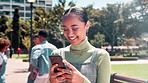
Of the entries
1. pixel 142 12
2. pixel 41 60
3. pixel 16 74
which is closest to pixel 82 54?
pixel 41 60

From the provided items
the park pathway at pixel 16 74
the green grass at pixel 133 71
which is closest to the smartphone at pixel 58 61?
the park pathway at pixel 16 74

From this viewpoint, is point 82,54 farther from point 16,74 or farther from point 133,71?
point 133,71

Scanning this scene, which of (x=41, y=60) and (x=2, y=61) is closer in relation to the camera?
(x=41, y=60)

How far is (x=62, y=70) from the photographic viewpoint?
1.42 meters

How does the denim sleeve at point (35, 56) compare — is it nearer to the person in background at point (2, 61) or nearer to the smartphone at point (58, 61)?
the person in background at point (2, 61)

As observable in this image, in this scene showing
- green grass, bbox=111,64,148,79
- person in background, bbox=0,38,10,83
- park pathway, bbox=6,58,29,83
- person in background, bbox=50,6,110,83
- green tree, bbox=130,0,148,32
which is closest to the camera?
person in background, bbox=50,6,110,83

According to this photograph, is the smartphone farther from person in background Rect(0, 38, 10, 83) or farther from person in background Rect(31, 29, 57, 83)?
person in background Rect(0, 38, 10, 83)

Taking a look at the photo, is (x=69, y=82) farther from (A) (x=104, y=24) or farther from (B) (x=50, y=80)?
(A) (x=104, y=24)

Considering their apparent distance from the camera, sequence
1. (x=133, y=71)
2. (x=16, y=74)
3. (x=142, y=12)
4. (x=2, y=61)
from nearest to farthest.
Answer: (x=2, y=61), (x=16, y=74), (x=133, y=71), (x=142, y=12)

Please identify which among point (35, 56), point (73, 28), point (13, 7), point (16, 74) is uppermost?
point (13, 7)

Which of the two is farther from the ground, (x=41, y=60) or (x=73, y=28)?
(x=73, y=28)

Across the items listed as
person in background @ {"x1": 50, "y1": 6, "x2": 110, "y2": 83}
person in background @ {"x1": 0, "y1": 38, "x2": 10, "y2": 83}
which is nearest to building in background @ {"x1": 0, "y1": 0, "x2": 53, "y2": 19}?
person in background @ {"x1": 0, "y1": 38, "x2": 10, "y2": 83}

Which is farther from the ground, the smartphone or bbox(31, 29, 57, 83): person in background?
the smartphone

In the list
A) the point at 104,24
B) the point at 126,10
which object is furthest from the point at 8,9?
the point at 126,10
